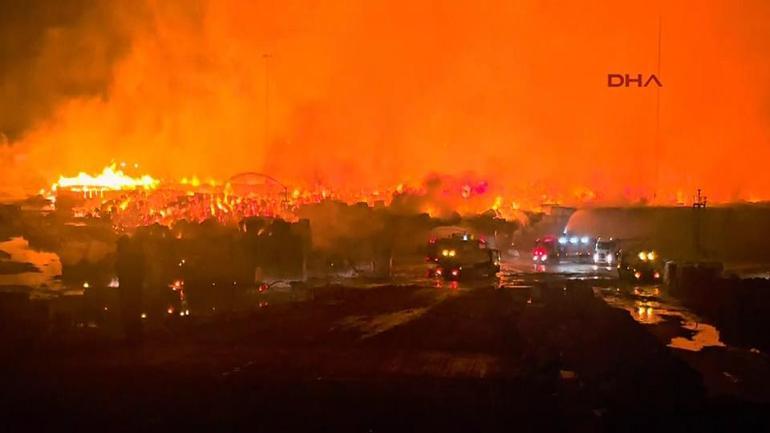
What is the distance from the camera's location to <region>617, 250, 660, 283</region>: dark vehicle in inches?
1226

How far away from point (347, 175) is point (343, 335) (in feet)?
137

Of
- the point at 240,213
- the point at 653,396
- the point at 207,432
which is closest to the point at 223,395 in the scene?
Answer: the point at 207,432

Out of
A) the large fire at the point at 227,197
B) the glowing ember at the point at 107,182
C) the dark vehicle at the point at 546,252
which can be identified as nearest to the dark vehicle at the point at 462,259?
the large fire at the point at 227,197

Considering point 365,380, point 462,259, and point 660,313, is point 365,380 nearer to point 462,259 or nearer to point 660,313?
point 660,313

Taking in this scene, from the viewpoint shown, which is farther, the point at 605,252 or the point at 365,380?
the point at 605,252

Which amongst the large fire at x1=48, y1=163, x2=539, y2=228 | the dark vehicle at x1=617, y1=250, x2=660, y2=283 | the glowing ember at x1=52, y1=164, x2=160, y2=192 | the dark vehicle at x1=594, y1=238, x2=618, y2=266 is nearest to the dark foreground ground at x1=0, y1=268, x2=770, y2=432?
the dark vehicle at x1=617, y1=250, x2=660, y2=283

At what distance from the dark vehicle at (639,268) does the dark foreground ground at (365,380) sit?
15.0 meters

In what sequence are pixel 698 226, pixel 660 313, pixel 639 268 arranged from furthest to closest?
pixel 698 226 < pixel 639 268 < pixel 660 313

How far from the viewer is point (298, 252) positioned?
27.2m

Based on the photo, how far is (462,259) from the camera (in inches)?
1303

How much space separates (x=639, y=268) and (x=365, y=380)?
2349 cm

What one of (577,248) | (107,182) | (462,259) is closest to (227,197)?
(107,182)

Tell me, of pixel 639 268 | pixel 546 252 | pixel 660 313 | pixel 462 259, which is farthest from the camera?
pixel 546 252

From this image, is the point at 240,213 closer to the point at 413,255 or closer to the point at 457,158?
the point at 413,255
